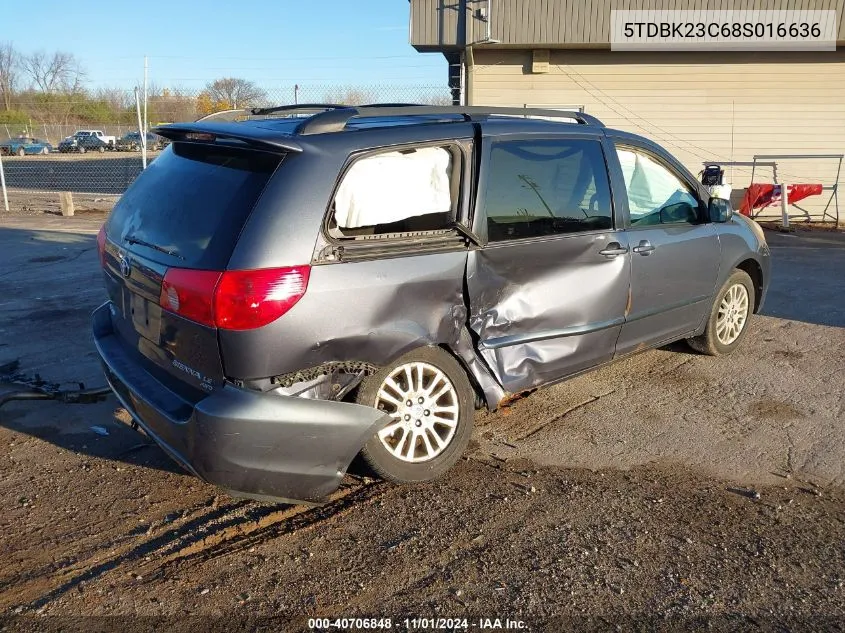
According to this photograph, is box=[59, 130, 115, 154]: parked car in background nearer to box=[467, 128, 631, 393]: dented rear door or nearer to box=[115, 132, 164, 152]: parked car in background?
box=[115, 132, 164, 152]: parked car in background

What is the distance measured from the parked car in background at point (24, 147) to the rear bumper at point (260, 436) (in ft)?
127

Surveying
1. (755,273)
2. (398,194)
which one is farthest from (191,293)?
(755,273)

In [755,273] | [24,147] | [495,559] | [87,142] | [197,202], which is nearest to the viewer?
[495,559]

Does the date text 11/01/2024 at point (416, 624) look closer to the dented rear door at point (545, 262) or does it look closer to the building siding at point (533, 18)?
the dented rear door at point (545, 262)

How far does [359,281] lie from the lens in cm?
342

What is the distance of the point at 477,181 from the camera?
156 inches

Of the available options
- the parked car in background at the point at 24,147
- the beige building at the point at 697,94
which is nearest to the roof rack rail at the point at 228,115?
the beige building at the point at 697,94

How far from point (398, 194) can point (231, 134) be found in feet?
2.73

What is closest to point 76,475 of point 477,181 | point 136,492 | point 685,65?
point 136,492

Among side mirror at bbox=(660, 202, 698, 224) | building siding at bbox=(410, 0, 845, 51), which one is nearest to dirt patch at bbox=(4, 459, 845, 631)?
side mirror at bbox=(660, 202, 698, 224)

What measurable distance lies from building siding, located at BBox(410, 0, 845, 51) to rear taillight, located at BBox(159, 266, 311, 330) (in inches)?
448

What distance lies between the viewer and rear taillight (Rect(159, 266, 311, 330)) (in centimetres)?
314

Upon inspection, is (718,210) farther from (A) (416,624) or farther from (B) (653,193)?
(A) (416,624)

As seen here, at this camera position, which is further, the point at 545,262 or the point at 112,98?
the point at 112,98
